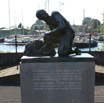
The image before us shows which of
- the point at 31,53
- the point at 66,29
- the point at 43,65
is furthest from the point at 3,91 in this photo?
the point at 66,29

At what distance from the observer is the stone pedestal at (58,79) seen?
464cm

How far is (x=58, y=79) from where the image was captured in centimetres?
469

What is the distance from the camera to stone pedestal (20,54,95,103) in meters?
4.64

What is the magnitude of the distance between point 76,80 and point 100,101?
1.74m

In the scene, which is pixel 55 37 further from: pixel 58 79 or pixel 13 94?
pixel 13 94

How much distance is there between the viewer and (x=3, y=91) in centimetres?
709

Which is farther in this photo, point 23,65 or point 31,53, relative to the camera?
point 31,53

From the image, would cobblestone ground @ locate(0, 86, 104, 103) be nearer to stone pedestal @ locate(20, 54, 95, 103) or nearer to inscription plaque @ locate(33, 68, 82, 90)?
stone pedestal @ locate(20, 54, 95, 103)

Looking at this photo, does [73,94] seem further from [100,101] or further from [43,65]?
[100,101]

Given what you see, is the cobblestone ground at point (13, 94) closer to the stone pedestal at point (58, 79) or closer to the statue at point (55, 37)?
the stone pedestal at point (58, 79)

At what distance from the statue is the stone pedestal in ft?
1.24

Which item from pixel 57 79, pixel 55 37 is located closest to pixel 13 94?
pixel 57 79

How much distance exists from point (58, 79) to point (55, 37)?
1067mm

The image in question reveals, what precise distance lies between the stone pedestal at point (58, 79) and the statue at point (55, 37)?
0.38 meters
